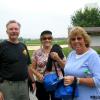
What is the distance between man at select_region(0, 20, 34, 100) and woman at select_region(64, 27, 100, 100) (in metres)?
1.40

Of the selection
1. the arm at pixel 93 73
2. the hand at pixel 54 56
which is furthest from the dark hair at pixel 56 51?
the arm at pixel 93 73

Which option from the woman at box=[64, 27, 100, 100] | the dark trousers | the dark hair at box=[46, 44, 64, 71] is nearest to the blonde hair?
the woman at box=[64, 27, 100, 100]

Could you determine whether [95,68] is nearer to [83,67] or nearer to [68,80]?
[83,67]

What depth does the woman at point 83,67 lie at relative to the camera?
413 centimetres

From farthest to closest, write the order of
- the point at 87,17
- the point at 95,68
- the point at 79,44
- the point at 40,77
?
the point at 87,17, the point at 40,77, the point at 79,44, the point at 95,68

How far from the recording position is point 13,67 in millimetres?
5633

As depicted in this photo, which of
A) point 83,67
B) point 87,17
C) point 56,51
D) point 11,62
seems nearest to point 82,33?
point 83,67

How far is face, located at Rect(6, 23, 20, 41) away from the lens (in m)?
5.79

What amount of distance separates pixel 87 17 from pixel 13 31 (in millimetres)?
58196

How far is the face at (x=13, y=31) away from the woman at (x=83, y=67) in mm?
1540

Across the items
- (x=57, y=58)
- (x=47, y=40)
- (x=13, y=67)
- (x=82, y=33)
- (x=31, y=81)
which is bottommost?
(x=31, y=81)

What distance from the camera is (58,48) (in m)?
5.84

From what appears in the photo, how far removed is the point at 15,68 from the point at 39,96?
880mm

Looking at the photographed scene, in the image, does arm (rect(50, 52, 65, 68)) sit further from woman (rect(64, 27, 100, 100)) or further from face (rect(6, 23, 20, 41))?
woman (rect(64, 27, 100, 100))
